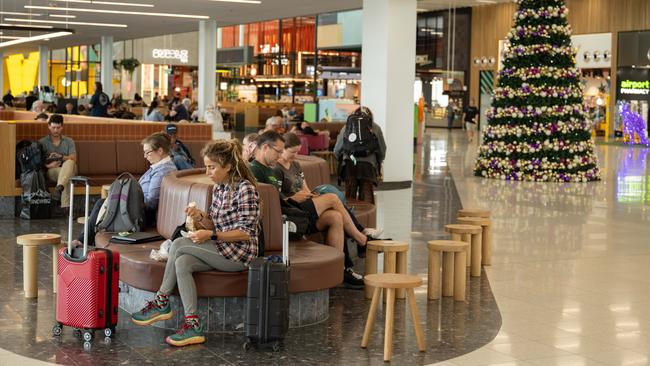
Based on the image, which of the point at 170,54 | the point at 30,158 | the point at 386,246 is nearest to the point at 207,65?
the point at 30,158

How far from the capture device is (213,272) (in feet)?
19.1

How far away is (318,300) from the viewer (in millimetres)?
6332

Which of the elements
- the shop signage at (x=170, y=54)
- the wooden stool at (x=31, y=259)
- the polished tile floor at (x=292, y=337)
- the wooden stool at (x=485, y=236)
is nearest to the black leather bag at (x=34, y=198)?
the polished tile floor at (x=292, y=337)

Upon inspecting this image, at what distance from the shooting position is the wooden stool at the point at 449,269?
23.2 feet

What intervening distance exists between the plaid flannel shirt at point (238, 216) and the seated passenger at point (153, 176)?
1.59 meters

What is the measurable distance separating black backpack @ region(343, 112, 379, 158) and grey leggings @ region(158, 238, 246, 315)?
20.7 feet

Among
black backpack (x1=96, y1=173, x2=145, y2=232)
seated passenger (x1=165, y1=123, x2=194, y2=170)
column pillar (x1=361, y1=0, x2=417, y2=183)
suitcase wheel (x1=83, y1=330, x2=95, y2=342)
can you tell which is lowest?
suitcase wheel (x1=83, y1=330, x2=95, y2=342)

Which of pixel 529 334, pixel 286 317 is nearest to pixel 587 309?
pixel 529 334

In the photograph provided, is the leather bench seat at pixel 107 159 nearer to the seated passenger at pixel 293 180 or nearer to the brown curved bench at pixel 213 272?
the seated passenger at pixel 293 180

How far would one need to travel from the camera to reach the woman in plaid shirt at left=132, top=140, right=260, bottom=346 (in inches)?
223

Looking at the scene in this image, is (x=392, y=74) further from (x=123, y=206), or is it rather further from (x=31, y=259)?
(x=31, y=259)

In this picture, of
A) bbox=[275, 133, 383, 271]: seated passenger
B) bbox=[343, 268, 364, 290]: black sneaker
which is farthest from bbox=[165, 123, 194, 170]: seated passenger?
bbox=[343, 268, 364, 290]: black sneaker

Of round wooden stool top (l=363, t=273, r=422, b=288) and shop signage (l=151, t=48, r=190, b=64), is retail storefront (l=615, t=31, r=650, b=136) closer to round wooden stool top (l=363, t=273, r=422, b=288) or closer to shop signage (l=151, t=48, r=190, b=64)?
shop signage (l=151, t=48, r=190, b=64)

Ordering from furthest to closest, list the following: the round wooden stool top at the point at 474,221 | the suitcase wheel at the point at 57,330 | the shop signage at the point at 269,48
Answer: the shop signage at the point at 269,48 < the round wooden stool top at the point at 474,221 < the suitcase wheel at the point at 57,330
